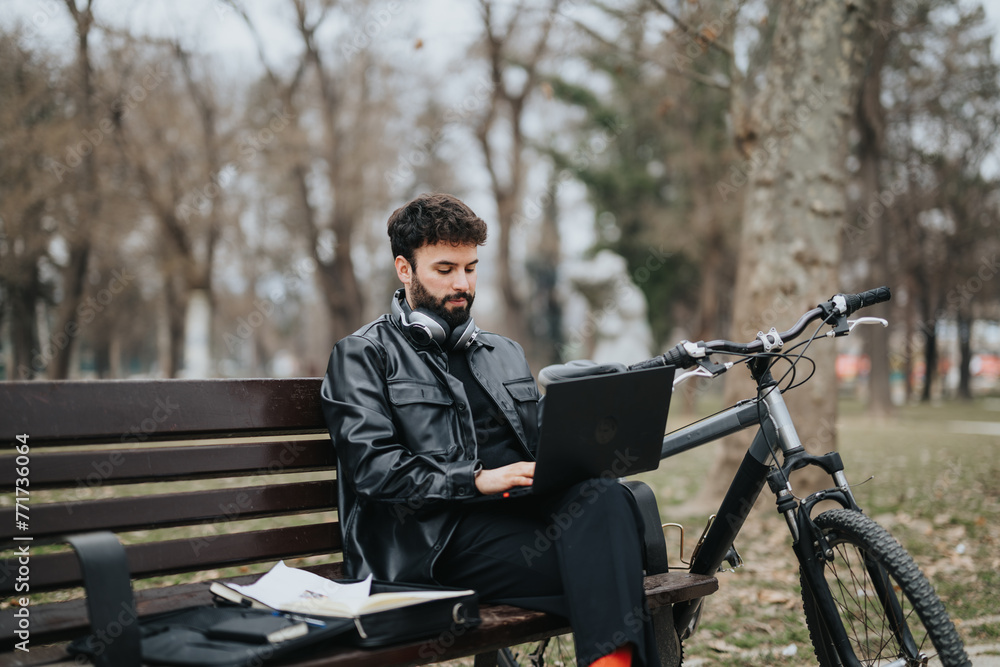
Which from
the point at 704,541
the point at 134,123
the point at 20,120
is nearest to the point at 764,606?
the point at 704,541

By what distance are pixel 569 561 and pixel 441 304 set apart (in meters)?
1.01

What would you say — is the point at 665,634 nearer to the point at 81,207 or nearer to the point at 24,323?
the point at 81,207

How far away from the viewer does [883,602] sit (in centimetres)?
258

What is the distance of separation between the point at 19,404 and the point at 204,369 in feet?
66.5

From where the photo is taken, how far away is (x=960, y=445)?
40.7 ft

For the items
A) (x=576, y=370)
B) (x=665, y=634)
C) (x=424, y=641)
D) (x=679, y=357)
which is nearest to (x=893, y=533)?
(x=665, y=634)

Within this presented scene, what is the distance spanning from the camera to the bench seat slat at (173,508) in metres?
2.32

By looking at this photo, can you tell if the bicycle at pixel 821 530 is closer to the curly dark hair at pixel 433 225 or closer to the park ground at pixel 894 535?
the park ground at pixel 894 535

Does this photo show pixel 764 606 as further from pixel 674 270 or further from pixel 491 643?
pixel 674 270

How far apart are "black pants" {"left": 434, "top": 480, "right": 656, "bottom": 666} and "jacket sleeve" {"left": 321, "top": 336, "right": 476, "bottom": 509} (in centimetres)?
20

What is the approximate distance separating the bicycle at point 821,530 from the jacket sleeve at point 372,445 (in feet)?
2.05

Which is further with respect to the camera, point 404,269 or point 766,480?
point 404,269

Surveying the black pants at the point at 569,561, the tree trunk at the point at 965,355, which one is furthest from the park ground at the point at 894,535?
the tree trunk at the point at 965,355

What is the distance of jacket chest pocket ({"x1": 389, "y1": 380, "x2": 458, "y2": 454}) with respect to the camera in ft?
8.82
